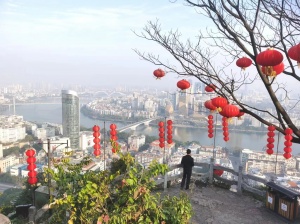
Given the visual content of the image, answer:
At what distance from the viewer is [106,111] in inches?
1715

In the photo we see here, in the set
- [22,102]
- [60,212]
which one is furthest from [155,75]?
[22,102]

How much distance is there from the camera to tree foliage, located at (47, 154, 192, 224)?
1.86m

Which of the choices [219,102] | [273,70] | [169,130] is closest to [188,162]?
[219,102]

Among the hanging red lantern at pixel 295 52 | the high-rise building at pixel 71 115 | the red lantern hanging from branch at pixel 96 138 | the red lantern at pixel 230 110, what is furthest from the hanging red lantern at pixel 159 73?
the high-rise building at pixel 71 115

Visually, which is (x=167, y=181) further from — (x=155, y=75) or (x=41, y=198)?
(x=41, y=198)

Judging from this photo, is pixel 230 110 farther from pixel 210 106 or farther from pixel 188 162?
pixel 188 162

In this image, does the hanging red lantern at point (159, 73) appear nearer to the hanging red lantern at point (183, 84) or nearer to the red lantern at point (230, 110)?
the hanging red lantern at point (183, 84)

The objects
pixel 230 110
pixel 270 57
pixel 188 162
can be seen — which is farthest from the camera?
pixel 188 162

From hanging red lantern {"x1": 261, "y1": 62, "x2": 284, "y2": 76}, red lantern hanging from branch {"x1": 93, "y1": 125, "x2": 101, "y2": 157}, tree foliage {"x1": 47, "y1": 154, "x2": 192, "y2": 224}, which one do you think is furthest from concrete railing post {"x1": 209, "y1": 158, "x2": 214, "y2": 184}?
tree foliage {"x1": 47, "y1": 154, "x2": 192, "y2": 224}

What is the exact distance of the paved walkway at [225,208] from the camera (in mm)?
4215

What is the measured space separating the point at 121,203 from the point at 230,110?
2224 mm

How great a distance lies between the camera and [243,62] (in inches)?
154

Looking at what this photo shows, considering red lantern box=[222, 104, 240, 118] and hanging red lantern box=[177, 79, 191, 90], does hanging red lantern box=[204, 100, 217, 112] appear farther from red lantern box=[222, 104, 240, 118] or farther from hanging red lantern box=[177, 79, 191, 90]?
hanging red lantern box=[177, 79, 191, 90]

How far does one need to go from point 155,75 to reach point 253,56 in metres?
2.26
